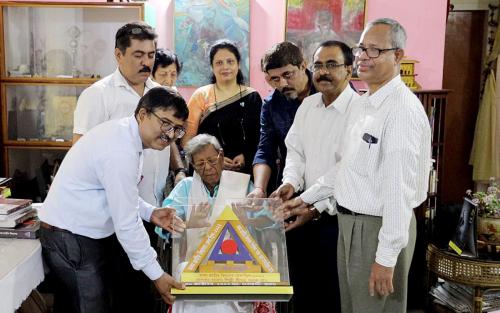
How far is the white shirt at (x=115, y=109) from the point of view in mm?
2398

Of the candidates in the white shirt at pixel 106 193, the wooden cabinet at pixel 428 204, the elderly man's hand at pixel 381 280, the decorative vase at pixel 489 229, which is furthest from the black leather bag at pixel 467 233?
the white shirt at pixel 106 193

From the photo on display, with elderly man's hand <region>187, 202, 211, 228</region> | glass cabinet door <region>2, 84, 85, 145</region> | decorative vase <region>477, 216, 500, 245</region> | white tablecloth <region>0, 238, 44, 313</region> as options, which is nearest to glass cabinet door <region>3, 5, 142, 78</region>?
glass cabinet door <region>2, 84, 85, 145</region>

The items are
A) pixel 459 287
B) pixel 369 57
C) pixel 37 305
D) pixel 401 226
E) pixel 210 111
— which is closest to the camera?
pixel 401 226

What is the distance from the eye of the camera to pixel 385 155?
1.80 meters

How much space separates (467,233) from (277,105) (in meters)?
1.37

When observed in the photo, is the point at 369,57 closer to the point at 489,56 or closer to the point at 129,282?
the point at 129,282

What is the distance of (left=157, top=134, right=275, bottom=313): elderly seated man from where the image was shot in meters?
1.81

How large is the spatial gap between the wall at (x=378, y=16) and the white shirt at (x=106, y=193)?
232 cm

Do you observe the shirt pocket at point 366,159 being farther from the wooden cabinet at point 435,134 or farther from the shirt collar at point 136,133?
the wooden cabinet at point 435,134

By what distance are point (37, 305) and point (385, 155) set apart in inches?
66.7

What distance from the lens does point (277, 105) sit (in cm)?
266

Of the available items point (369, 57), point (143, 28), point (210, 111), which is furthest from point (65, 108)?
point (369, 57)

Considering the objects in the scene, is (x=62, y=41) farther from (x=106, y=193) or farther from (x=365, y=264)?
(x=365, y=264)

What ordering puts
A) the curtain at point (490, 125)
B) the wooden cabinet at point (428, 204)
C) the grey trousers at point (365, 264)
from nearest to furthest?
the grey trousers at point (365, 264) → the wooden cabinet at point (428, 204) → the curtain at point (490, 125)
